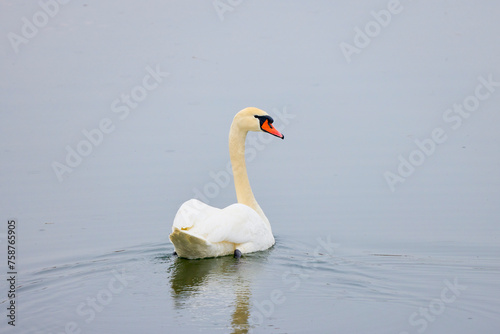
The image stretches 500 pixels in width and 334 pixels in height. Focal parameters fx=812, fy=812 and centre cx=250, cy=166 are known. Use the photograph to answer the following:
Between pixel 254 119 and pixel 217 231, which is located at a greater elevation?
pixel 254 119

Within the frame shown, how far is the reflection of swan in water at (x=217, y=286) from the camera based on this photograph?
731 cm

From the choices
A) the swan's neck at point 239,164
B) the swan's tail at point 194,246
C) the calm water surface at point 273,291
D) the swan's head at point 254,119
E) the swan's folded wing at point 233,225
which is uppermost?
the swan's head at point 254,119

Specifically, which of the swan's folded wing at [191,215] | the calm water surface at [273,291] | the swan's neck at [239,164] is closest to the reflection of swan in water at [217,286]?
the calm water surface at [273,291]

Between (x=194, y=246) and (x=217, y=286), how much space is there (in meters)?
0.94

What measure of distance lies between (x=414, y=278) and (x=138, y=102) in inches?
363

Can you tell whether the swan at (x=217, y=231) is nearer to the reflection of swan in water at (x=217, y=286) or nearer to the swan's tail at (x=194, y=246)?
the swan's tail at (x=194, y=246)

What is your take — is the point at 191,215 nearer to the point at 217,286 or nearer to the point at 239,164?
the point at 217,286

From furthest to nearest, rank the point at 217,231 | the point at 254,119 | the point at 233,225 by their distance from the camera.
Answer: the point at 254,119 < the point at 233,225 < the point at 217,231

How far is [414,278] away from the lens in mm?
8406

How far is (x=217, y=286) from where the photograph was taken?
8.20 meters

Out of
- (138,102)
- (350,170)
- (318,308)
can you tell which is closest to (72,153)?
(138,102)

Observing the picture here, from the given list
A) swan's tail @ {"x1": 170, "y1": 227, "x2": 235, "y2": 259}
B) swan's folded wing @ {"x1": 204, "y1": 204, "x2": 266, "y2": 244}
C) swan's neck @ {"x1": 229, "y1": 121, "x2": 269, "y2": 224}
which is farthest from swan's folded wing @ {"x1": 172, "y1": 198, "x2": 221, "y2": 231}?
swan's neck @ {"x1": 229, "y1": 121, "x2": 269, "y2": 224}

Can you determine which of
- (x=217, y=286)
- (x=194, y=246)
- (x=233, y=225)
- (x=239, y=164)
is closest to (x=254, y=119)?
(x=239, y=164)

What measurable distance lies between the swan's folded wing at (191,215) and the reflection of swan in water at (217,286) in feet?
1.34
